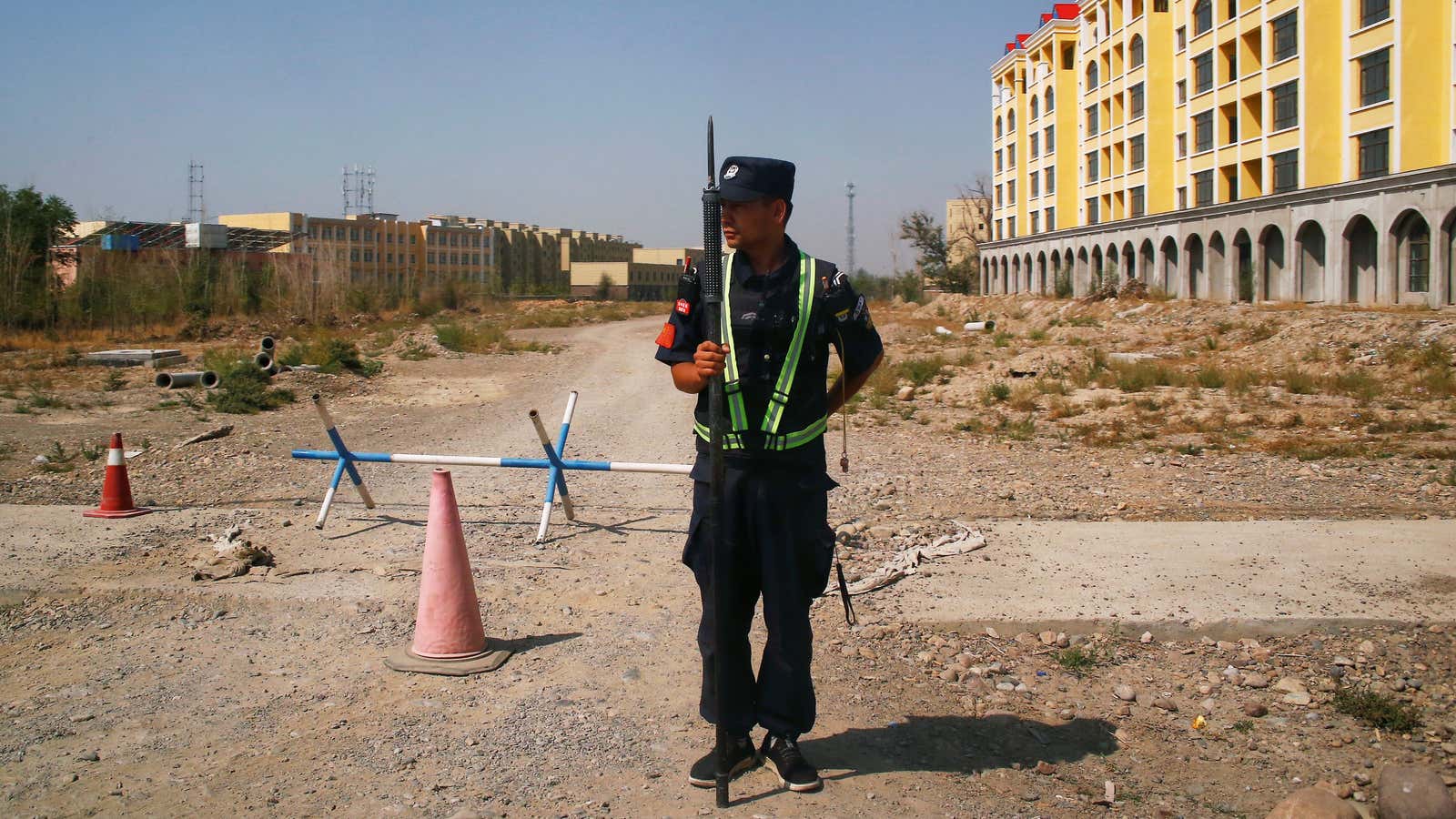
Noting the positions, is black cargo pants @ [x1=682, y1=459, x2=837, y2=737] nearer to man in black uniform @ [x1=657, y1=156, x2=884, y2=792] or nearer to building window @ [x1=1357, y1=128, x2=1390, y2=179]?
man in black uniform @ [x1=657, y1=156, x2=884, y2=792]

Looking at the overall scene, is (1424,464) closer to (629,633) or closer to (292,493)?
(629,633)

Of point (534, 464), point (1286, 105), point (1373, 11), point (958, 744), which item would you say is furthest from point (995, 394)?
point (1286, 105)

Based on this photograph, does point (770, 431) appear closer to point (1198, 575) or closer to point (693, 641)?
point (693, 641)

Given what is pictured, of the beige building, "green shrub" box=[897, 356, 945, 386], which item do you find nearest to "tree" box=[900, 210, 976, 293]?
the beige building

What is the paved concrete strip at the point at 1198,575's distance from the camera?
5.48 meters

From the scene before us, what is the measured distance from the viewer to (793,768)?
3639 millimetres

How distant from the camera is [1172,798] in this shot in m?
3.71

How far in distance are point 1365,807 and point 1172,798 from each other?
0.62 metres

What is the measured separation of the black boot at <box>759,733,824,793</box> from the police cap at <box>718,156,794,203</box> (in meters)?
1.79

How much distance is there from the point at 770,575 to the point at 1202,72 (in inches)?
1809

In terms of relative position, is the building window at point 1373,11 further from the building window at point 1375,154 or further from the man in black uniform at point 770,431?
the man in black uniform at point 770,431

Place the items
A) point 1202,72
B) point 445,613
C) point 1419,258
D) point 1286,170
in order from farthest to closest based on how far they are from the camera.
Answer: point 1202,72, point 1286,170, point 1419,258, point 445,613

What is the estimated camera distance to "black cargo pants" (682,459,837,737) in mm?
3541

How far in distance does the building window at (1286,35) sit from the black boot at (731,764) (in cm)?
3871
